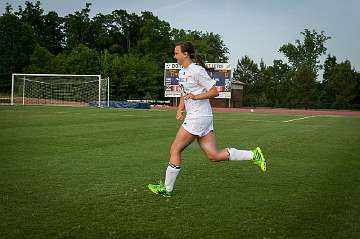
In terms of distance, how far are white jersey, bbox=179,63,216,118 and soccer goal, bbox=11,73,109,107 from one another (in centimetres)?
5063

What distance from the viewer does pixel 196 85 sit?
6801mm

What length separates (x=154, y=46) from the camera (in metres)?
96.3

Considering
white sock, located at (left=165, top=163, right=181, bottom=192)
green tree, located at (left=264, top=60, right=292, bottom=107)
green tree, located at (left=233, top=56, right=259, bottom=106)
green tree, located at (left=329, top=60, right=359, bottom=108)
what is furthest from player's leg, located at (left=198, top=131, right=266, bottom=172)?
green tree, located at (left=233, top=56, right=259, bottom=106)

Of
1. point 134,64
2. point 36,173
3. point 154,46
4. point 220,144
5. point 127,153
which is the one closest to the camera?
point 36,173

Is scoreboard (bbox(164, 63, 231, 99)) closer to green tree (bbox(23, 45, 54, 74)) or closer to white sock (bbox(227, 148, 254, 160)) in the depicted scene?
green tree (bbox(23, 45, 54, 74))

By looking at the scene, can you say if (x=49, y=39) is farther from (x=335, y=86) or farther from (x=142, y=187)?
(x=142, y=187)

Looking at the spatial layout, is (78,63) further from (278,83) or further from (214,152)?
(214,152)

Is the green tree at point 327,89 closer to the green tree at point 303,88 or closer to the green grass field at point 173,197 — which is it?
the green tree at point 303,88

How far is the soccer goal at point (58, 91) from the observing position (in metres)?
57.6

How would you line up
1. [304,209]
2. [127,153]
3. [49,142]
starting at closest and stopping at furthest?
[304,209]
[127,153]
[49,142]

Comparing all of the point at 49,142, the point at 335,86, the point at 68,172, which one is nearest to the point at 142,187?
the point at 68,172

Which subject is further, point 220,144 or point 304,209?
point 220,144

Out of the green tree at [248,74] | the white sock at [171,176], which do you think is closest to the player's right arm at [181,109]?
the white sock at [171,176]

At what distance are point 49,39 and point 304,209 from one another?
9548 centimetres
